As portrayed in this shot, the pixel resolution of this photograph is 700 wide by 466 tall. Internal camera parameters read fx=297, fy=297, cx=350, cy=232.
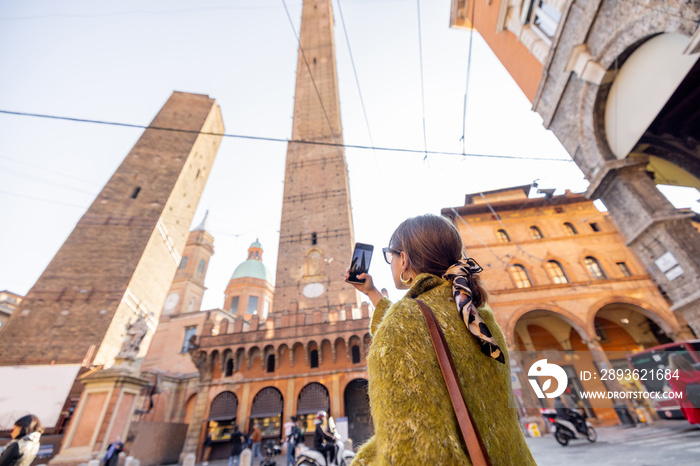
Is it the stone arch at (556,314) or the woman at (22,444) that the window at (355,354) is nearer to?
the stone arch at (556,314)

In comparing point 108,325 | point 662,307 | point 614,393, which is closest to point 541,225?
point 662,307

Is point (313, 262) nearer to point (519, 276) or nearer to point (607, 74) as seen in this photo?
point (519, 276)

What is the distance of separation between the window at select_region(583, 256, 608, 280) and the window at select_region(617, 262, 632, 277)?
0.79m

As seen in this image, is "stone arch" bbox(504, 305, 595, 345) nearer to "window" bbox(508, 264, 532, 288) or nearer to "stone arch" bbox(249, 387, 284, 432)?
"window" bbox(508, 264, 532, 288)

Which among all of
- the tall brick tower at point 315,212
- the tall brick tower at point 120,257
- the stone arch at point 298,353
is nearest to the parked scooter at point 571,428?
the tall brick tower at point 315,212

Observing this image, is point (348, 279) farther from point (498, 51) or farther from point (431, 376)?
point (498, 51)

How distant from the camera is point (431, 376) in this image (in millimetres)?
747

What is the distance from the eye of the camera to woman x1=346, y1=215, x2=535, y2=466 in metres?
0.67

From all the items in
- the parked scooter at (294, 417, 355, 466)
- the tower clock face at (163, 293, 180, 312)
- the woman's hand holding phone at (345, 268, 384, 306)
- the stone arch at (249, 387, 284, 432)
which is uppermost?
the tower clock face at (163, 293, 180, 312)

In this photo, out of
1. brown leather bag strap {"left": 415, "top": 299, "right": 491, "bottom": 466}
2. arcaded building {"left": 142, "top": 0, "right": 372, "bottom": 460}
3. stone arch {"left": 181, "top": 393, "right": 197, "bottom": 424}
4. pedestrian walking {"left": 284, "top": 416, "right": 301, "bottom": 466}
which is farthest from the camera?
stone arch {"left": 181, "top": 393, "right": 197, "bottom": 424}

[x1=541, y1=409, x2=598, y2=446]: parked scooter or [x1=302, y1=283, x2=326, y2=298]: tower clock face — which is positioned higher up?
[x1=302, y1=283, x2=326, y2=298]: tower clock face

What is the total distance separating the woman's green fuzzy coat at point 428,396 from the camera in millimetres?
661

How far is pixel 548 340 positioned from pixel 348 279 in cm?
1724

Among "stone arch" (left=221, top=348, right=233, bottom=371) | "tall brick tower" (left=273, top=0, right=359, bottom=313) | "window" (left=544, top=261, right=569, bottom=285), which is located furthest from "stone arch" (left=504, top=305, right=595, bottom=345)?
"stone arch" (left=221, top=348, right=233, bottom=371)
